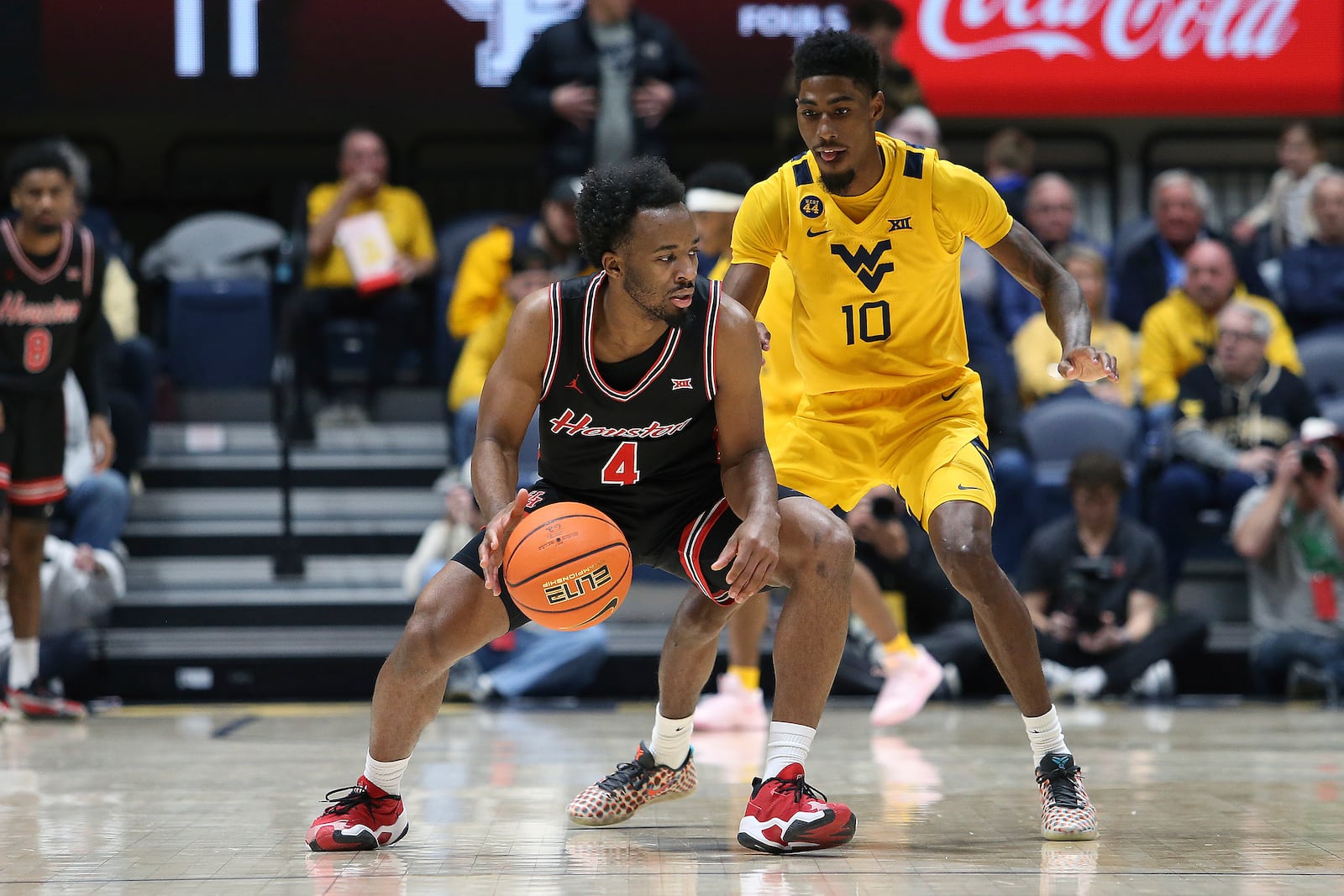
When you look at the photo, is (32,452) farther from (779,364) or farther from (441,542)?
(779,364)

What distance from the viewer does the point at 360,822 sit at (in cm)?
367

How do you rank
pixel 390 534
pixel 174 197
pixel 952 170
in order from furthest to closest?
pixel 174 197 → pixel 390 534 → pixel 952 170

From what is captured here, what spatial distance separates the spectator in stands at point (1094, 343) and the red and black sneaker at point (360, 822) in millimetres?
5333

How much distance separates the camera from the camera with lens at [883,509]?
7492mm

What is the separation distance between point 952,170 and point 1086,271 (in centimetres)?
417

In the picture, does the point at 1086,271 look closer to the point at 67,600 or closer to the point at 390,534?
the point at 390,534

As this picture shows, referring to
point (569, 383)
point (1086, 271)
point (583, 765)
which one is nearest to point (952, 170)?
point (569, 383)

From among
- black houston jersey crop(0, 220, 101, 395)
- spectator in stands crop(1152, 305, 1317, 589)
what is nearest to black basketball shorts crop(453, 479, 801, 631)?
black houston jersey crop(0, 220, 101, 395)

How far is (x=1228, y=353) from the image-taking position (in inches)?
316

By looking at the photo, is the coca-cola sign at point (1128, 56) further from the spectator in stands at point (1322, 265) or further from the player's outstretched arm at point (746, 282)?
the player's outstretched arm at point (746, 282)

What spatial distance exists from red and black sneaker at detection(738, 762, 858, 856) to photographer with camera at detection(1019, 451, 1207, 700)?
4.02 meters

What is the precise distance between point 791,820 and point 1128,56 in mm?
7151

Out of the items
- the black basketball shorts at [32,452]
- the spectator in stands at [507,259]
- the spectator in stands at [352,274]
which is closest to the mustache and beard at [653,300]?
the black basketball shorts at [32,452]

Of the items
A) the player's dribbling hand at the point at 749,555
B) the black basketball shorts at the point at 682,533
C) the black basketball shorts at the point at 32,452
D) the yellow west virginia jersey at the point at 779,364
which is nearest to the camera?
the player's dribbling hand at the point at 749,555
